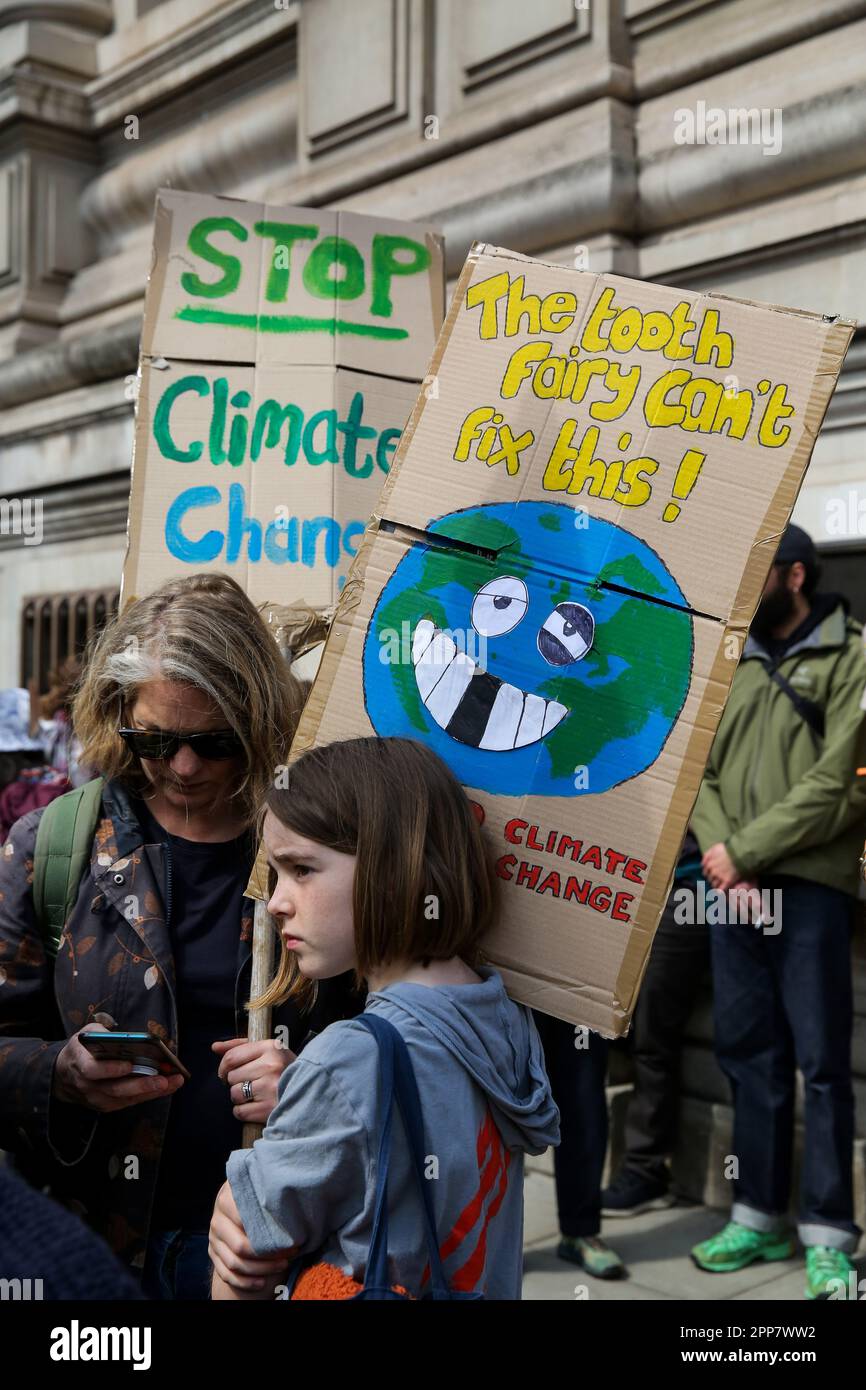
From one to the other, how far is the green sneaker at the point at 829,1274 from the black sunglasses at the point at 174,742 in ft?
8.71

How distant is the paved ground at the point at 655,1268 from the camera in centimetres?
397

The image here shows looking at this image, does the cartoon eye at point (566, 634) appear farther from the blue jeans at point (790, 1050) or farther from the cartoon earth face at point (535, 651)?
the blue jeans at point (790, 1050)

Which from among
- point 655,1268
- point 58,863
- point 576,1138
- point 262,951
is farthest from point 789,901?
point 58,863

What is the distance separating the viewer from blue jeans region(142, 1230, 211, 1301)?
198cm

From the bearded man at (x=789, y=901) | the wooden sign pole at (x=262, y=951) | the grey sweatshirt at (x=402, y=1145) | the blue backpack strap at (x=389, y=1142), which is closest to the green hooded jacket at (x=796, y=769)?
the bearded man at (x=789, y=901)

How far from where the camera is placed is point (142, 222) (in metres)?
8.56

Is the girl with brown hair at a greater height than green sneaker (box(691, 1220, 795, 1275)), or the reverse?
the girl with brown hair

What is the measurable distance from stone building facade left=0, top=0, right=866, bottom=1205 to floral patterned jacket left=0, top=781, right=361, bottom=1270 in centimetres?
101

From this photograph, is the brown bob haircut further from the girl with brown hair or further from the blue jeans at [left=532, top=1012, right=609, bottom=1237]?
the blue jeans at [left=532, top=1012, right=609, bottom=1237]

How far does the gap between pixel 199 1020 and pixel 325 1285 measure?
637 mm

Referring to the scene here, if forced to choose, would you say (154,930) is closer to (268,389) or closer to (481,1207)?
(481,1207)

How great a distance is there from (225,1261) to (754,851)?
2.72 meters

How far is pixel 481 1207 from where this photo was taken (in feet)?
5.24

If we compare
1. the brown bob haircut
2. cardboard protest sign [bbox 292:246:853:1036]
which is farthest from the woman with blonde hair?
the brown bob haircut
